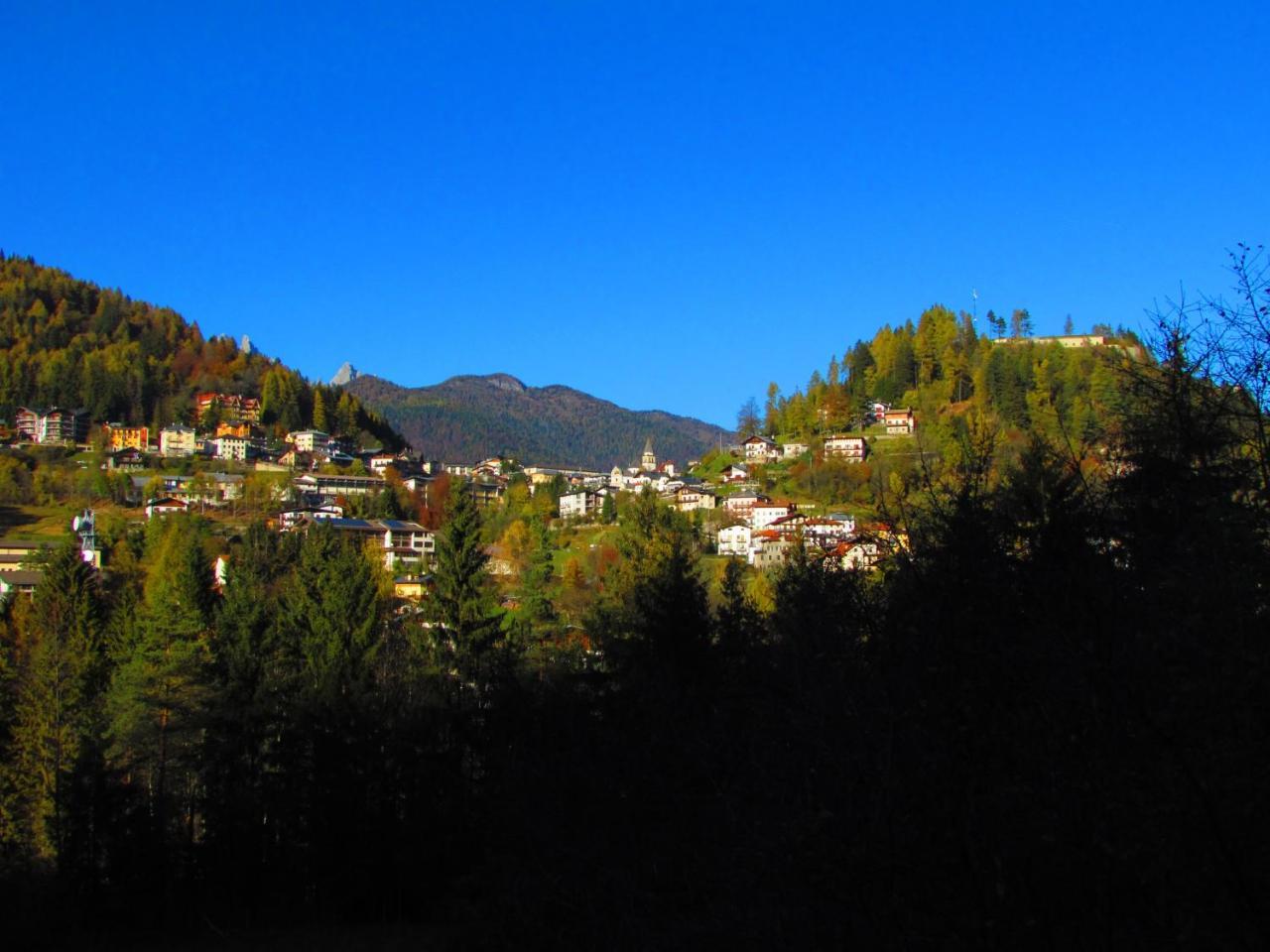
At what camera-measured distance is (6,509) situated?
233 feet

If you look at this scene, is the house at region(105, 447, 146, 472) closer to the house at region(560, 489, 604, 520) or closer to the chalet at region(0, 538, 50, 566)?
the chalet at region(0, 538, 50, 566)

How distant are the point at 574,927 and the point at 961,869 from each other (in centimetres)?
683

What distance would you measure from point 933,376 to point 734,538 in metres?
37.4

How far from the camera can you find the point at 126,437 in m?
96.9

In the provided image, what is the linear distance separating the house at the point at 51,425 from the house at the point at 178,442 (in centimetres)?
865

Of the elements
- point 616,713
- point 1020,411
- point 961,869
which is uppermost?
point 1020,411

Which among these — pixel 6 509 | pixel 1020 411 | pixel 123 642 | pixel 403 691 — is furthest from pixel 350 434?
pixel 403 691

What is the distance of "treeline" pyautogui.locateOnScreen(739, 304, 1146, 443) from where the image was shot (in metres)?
71.6

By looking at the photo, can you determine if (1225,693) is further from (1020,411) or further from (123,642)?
(1020,411)

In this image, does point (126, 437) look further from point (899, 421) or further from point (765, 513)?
point (899, 421)

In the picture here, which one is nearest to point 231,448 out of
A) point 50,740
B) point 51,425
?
point 51,425

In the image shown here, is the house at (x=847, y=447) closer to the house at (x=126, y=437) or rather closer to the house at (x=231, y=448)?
the house at (x=231, y=448)

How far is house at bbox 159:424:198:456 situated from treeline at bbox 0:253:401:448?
637 cm

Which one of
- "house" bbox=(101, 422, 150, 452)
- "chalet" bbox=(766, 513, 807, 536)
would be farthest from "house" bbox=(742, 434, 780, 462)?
"house" bbox=(101, 422, 150, 452)
